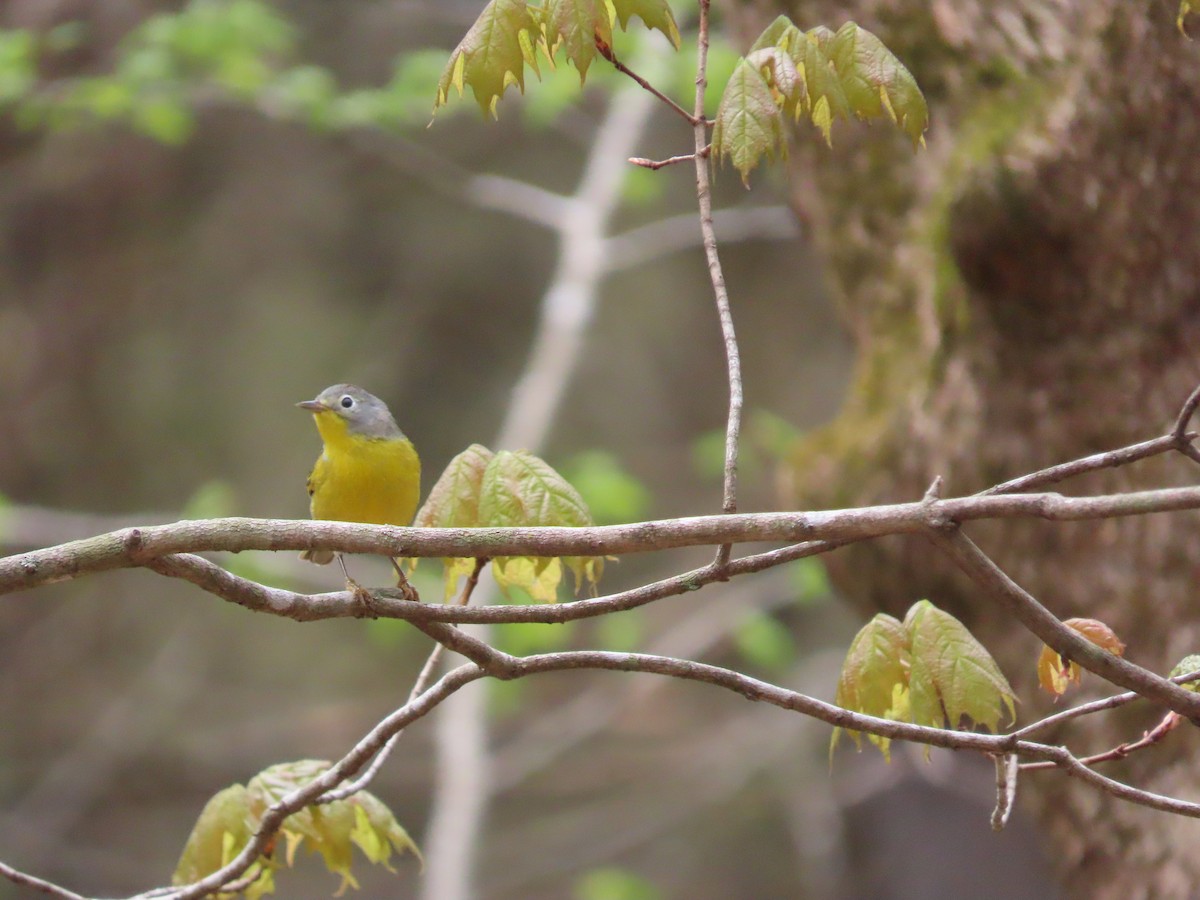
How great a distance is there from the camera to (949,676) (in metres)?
1.72

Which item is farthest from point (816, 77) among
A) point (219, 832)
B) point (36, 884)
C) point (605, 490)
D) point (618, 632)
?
point (618, 632)

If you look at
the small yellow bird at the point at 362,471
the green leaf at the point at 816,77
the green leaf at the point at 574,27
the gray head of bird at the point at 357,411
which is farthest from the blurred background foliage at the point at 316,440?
the green leaf at the point at 574,27

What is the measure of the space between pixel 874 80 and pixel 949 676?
3.00 ft

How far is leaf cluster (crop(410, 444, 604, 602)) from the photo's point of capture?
73.0 inches

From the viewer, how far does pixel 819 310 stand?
28.7ft

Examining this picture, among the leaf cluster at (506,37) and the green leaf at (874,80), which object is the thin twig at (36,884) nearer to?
the leaf cluster at (506,37)

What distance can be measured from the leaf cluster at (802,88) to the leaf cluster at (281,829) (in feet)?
4.42

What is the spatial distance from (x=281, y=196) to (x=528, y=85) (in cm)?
245

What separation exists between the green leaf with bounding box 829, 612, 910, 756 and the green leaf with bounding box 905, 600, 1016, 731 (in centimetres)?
5

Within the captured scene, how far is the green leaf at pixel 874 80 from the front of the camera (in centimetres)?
173

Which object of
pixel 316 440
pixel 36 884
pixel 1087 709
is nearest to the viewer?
pixel 1087 709

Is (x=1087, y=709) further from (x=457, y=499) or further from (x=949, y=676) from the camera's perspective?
(x=457, y=499)

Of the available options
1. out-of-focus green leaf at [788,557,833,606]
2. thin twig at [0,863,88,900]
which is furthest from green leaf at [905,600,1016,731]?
out-of-focus green leaf at [788,557,833,606]

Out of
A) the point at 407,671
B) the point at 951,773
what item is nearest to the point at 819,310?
the point at 951,773
